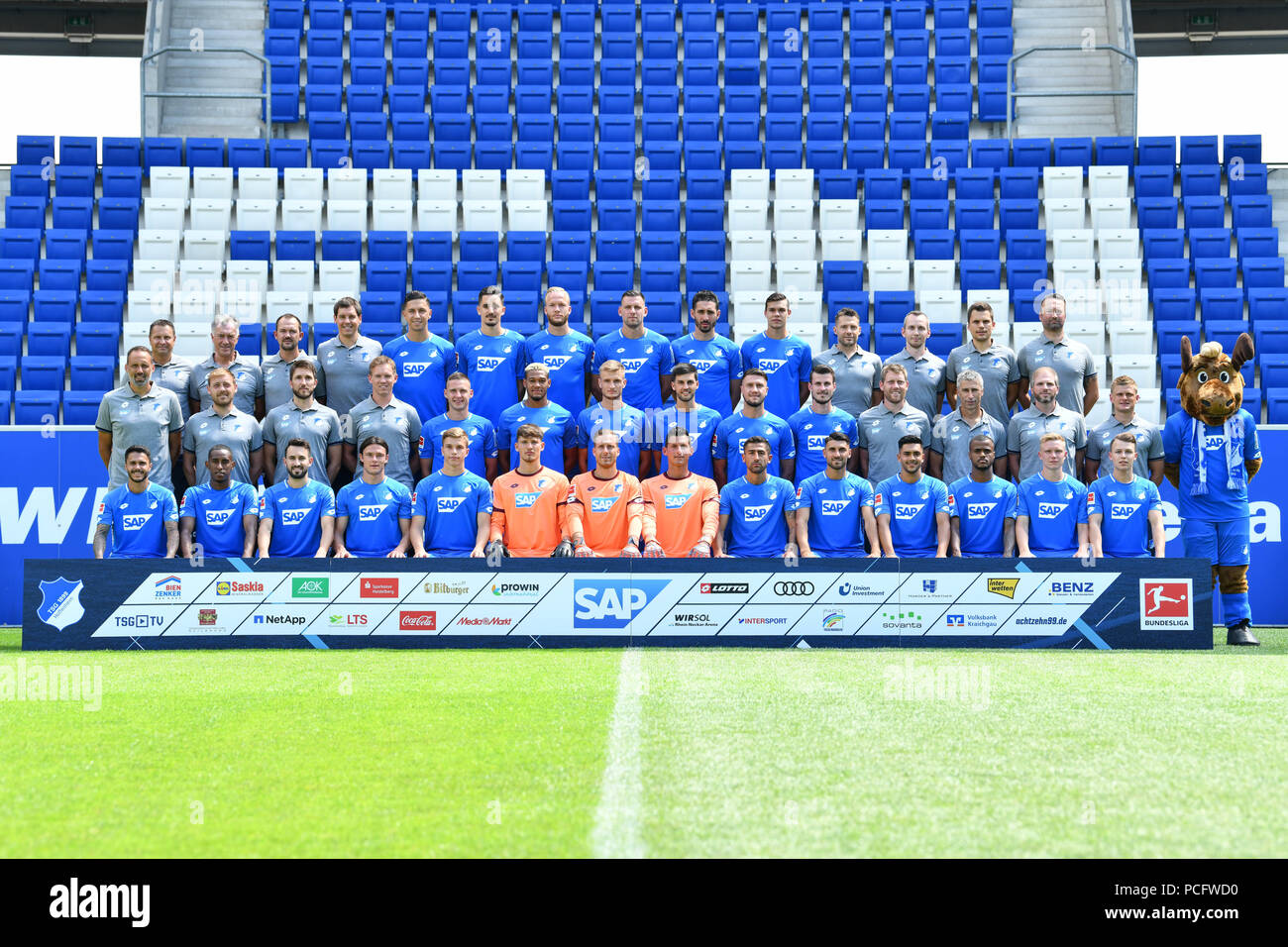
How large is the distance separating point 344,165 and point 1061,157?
8.57 metres

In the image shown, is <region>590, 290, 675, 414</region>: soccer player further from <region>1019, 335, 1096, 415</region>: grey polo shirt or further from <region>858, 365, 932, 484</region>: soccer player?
<region>1019, 335, 1096, 415</region>: grey polo shirt

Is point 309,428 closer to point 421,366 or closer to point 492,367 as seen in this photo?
point 421,366

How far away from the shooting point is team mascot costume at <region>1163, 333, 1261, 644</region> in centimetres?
1079

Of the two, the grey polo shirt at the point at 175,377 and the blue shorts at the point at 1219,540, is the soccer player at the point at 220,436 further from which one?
the blue shorts at the point at 1219,540

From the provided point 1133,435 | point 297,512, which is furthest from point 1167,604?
point 297,512

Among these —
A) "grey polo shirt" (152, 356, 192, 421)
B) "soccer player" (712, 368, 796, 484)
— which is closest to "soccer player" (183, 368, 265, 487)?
"grey polo shirt" (152, 356, 192, 421)

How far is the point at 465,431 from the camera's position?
1108 centimetres

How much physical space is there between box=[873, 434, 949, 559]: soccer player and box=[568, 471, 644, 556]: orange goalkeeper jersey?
179cm

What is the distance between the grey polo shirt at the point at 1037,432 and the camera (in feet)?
36.6

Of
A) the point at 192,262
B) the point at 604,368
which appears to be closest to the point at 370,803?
the point at 604,368

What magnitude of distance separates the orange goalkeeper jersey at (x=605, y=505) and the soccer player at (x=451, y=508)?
690 millimetres

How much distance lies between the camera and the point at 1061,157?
57.1 feet

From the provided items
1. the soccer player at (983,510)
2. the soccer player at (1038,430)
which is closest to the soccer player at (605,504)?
the soccer player at (983,510)

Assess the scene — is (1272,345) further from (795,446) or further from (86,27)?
(86,27)
